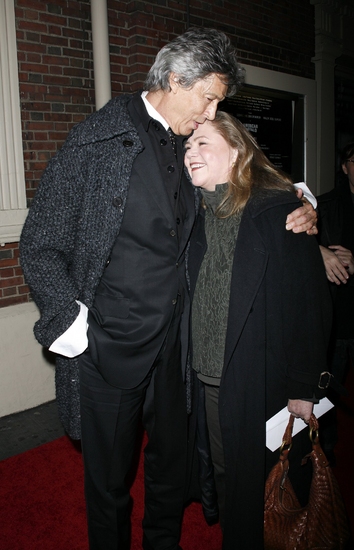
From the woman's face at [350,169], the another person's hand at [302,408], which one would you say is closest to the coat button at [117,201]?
the another person's hand at [302,408]

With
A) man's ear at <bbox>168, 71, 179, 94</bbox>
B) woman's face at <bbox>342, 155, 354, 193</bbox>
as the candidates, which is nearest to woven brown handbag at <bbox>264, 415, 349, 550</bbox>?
man's ear at <bbox>168, 71, 179, 94</bbox>

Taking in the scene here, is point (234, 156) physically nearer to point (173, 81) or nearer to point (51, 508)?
point (173, 81)

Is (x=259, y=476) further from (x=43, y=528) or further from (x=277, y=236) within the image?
(x=43, y=528)

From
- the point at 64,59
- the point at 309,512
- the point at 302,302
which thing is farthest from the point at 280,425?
the point at 64,59

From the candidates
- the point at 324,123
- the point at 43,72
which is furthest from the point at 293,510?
the point at 324,123

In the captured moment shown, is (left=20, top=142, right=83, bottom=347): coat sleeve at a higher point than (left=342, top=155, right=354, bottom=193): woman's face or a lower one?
lower

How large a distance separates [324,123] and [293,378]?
6107 mm

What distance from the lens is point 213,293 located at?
6.70 ft

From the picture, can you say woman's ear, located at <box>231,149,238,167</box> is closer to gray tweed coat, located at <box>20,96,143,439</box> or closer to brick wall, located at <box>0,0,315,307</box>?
gray tweed coat, located at <box>20,96,143,439</box>

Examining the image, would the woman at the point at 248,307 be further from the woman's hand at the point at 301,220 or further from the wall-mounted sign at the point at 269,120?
the wall-mounted sign at the point at 269,120

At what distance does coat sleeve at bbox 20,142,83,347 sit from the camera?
5.72 ft

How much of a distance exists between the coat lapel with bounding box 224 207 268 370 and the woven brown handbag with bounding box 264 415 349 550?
54cm

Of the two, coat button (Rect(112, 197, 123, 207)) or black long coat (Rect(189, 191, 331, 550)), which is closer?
coat button (Rect(112, 197, 123, 207))

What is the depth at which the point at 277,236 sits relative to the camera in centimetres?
192
